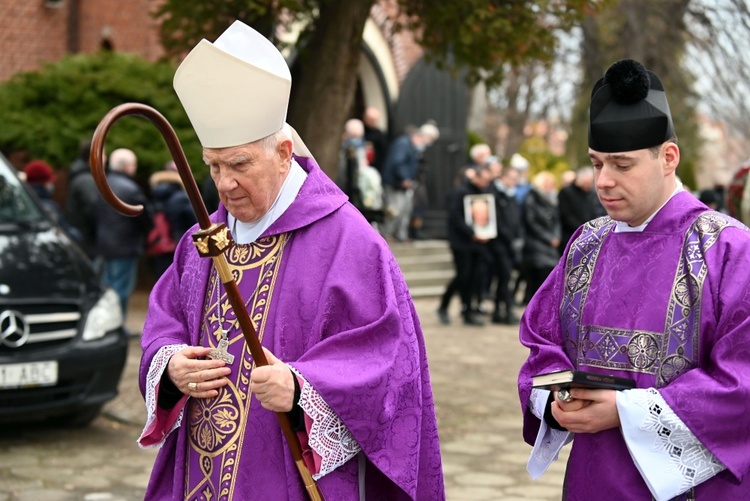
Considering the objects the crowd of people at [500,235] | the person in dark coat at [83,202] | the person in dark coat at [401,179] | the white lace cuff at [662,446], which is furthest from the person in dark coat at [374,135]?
the white lace cuff at [662,446]

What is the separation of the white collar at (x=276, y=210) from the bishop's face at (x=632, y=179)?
0.90 m

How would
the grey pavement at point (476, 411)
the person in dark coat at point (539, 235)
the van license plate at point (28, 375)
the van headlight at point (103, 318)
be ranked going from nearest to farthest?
the grey pavement at point (476, 411) < the van license plate at point (28, 375) < the van headlight at point (103, 318) < the person in dark coat at point (539, 235)

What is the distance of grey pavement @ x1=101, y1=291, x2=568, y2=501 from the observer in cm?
647

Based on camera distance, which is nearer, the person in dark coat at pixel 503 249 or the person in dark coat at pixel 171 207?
the person in dark coat at pixel 171 207

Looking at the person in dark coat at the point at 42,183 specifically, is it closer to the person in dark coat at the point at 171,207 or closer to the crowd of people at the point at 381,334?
the person in dark coat at the point at 171,207

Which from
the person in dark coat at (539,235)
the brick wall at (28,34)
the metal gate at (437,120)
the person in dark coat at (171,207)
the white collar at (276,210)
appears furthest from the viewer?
the metal gate at (437,120)

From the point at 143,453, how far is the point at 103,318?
905mm

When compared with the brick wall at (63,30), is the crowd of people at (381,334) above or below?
below

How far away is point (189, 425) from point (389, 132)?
1597 centimetres

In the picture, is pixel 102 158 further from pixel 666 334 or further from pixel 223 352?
pixel 666 334

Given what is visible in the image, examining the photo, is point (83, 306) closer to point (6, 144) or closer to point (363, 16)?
point (363, 16)

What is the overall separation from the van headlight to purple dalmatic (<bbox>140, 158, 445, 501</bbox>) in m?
3.77

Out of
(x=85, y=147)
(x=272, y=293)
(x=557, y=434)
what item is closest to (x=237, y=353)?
(x=272, y=293)

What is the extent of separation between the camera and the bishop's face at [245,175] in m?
3.24
